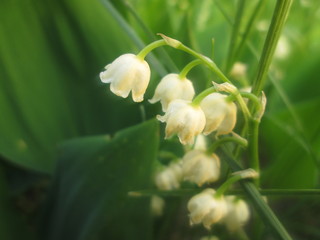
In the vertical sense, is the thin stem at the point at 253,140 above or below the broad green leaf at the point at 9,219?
below

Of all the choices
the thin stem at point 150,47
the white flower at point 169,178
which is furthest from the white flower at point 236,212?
the thin stem at point 150,47

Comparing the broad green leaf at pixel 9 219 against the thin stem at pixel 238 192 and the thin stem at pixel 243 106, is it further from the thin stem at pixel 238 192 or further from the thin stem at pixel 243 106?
the thin stem at pixel 243 106

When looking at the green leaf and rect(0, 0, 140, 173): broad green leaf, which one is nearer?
the green leaf

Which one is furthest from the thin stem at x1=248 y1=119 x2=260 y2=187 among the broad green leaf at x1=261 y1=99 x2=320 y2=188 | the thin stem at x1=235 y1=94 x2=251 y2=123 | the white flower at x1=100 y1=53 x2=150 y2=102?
the broad green leaf at x1=261 y1=99 x2=320 y2=188

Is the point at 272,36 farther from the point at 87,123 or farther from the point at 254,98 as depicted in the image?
the point at 87,123

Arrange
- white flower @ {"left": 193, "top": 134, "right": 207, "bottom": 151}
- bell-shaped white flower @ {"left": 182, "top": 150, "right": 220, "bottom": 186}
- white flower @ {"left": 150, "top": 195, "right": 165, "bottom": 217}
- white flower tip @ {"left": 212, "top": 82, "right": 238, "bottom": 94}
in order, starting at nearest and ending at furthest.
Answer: white flower tip @ {"left": 212, "top": 82, "right": 238, "bottom": 94} → bell-shaped white flower @ {"left": 182, "top": 150, "right": 220, "bottom": 186} → white flower @ {"left": 193, "top": 134, "right": 207, "bottom": 151} → white flower @ {"left": 150, "top": 195, "right": 165, "bottom": 217}

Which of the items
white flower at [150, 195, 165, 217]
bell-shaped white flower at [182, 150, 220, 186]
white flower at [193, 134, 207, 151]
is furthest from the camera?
white flower at [150, 195, 165, 217]

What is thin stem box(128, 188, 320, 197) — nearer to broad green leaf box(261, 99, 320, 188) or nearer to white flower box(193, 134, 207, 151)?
white flower box(193, 134, 207, 151)
